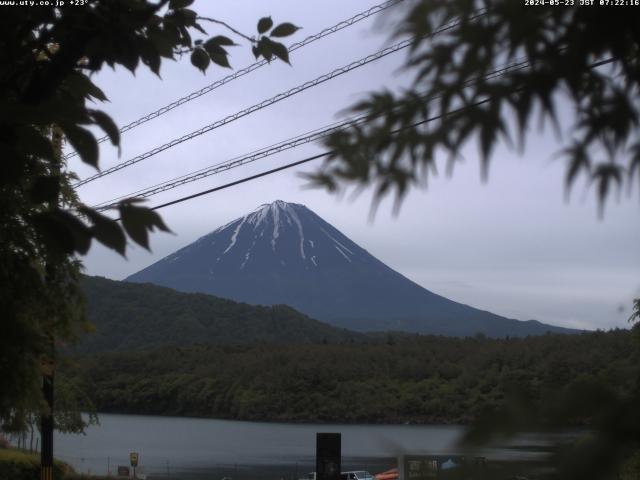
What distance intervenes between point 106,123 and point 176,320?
170ft

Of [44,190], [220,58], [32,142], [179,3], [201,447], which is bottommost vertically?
[201,447]

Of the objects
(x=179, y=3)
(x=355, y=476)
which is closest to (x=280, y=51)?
(x=179, y=3)

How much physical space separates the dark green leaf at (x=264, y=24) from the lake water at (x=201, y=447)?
82.5ft

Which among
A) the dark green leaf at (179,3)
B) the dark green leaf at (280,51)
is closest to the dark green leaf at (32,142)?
the dark green leaf at (179,3)

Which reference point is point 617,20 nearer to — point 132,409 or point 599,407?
point 599,407

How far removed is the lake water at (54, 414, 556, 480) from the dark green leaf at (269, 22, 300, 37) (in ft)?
82.6

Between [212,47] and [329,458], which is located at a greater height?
[212,47]

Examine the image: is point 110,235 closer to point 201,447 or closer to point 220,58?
point 220,58

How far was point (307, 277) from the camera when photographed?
310 feet

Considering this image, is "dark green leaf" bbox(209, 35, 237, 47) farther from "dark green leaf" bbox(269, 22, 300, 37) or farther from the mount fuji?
the mount fuji

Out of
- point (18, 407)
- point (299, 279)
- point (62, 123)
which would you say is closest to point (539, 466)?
point (62, 123)

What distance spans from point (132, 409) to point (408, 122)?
118 ft

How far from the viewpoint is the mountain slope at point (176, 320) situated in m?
42.3

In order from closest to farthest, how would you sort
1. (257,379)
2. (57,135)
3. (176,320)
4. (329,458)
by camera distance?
(57,135), (329,458), (257,379), (176,320)
